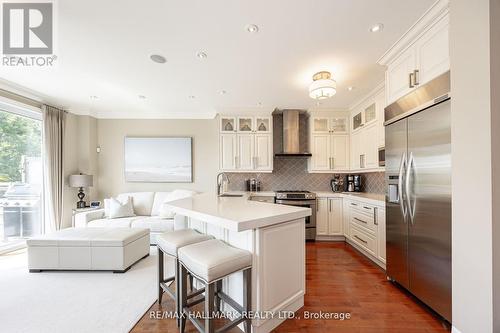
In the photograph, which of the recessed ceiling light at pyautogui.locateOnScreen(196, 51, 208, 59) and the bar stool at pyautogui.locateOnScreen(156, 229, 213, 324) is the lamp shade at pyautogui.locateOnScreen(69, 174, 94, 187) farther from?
the recessed ceiling light at pyautogui.locateOnScreen(196, 51, 208, 59)

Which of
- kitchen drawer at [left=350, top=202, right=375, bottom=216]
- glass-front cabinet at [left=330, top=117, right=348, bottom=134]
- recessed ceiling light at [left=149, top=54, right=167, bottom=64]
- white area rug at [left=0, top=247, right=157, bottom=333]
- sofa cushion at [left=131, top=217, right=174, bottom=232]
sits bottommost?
white area rug at [left=0, top=247, right=157, bottom=333]

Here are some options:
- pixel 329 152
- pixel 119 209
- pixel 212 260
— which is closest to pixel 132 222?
pixel 119 209

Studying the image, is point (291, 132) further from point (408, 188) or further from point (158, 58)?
point (158, 58)

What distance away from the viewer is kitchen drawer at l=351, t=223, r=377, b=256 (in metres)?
2.96

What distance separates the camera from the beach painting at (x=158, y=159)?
4.75 metres

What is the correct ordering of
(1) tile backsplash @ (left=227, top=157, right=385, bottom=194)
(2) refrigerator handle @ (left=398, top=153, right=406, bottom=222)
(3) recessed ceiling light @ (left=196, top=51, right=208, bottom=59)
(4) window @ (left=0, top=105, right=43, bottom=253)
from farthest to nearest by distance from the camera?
(1) tile backsplash @ (left=227, top=157, right=385, bottom=194) → (4) window @ (left=0, top=105, right=43, bottom=253) → (3) recessed ceiling light @ (left=196, top=51, right=208, bottom=59) → (2) refrigerator handle @ (left=398, top=153, right=406, bottom=222)

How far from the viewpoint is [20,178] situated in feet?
12.2

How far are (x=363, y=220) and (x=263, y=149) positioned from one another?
2.26m

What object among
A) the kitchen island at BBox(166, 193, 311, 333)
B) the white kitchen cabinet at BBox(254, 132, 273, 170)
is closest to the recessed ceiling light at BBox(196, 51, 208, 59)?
the kitchen island at BBox(166, 193, 311, 333)

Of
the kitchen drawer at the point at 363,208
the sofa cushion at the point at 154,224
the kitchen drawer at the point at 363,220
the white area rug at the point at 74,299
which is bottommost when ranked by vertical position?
the white area rug at the point at 74,299

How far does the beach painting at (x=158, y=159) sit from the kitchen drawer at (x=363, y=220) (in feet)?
11.1

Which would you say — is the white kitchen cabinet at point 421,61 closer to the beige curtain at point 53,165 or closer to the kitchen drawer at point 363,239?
the kitchen drawer at point 363,239

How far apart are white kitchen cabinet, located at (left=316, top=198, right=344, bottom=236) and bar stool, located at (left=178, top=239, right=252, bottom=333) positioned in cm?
286

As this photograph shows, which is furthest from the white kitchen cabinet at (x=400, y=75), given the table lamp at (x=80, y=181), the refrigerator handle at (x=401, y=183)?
the table lamp at (x=80, y=181)
